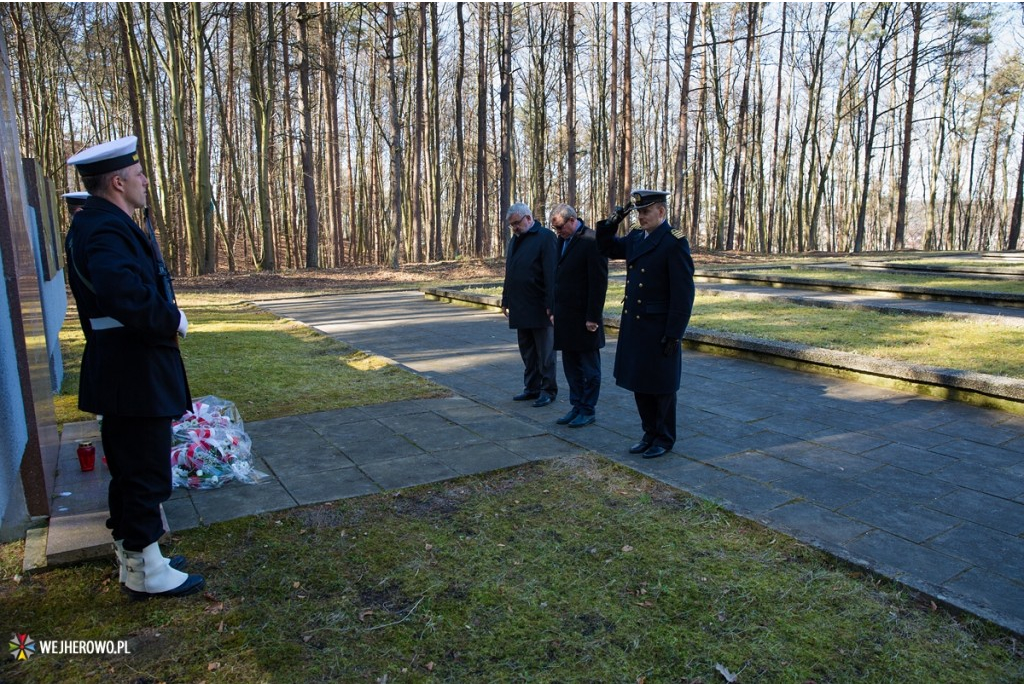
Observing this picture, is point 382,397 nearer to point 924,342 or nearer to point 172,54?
point 924,342

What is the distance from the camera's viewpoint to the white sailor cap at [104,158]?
3055 mm

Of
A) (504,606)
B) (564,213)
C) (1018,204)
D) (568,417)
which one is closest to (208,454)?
(504,606)

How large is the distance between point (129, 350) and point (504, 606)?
203cm

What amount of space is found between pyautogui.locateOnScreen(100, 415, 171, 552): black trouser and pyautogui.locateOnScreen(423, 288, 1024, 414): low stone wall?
21.6ft

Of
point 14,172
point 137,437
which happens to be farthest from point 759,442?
point 14,172

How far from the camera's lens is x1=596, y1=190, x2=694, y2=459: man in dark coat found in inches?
195

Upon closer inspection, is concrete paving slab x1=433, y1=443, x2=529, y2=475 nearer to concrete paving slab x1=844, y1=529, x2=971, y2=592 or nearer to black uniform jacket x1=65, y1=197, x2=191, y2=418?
black uniform jacket x1=65, y1=197, x2=191, y2=418

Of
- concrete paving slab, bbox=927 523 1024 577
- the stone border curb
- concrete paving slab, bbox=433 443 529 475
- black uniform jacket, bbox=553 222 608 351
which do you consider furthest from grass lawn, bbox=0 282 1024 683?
the stone border curb

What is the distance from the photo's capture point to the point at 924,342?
859 cm

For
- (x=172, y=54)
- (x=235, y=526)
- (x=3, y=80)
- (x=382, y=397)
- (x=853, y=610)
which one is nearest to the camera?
(x=853, y=610)

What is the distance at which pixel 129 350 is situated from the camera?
315 cm

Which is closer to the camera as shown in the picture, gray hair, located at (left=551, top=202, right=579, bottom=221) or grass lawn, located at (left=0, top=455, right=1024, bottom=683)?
grass lawn, located at (left=0, top=455, right=1024, bottom=683)

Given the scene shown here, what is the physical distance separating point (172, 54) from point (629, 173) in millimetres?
15605

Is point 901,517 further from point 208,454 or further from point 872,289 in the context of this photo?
point 872,289
